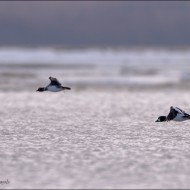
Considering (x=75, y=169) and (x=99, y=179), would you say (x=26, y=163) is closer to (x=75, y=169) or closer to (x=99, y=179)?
(x=75, y=169)

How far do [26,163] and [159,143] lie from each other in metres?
3.53

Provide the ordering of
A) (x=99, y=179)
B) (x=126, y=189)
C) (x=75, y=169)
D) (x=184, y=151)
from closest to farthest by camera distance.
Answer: (x=126, y=189) → (x=99, y=179) → (x=75, y=169) → (x=184, y=151)

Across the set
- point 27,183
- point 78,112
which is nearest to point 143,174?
point 27,183

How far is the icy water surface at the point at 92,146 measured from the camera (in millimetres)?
10523

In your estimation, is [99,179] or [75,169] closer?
[99,179]

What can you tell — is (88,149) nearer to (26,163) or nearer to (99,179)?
(26,163)

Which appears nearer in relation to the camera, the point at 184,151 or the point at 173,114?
the point at 184,151

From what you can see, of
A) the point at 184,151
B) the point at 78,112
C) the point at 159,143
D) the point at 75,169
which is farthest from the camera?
the point at 78,112

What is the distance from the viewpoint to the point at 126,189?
9805 mm

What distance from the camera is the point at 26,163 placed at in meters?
11.7

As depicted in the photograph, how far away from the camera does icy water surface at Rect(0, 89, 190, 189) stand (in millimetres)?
10523

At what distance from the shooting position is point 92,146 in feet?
44.5

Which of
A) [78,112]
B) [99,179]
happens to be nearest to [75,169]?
[99,179]

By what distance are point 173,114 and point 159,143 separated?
2231 millimetres
